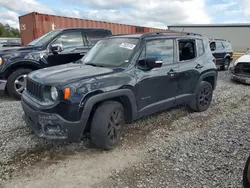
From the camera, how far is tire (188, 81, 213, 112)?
4.95 m

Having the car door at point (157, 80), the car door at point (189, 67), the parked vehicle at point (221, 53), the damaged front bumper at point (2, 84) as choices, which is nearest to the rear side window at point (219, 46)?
the parked vehicle at point (221, 53)

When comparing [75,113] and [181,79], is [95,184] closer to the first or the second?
[75,113]

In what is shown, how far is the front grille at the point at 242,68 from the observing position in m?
8.30

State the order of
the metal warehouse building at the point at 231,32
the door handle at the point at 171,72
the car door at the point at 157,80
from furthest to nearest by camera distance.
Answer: the metal warehouse building at the point at 231,32, the door handle at the point at 171,72, the car door at the point at 157,80

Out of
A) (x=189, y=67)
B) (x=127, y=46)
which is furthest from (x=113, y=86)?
(x=189, y=67)

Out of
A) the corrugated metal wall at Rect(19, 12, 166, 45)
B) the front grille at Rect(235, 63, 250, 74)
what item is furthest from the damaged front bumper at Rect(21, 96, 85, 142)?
the corrugated metal wall at Rect(19, 12, 166, 45)

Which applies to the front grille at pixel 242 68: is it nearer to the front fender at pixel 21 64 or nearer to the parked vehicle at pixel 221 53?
the parked vehicle at pixel 221 53

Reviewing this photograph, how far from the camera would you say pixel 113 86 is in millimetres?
3279

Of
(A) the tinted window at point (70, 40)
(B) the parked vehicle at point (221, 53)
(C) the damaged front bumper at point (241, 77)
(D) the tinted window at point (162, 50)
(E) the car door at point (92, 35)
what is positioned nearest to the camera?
(D) the tinted window at point (162, 50)

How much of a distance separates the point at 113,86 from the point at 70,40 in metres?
3.77

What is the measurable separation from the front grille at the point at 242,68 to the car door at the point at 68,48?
232 inches

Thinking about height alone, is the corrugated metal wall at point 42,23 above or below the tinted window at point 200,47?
above

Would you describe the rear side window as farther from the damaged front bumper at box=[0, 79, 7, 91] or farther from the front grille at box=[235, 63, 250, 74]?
the damaged front bumper at box=[0, 79, 7, 91]

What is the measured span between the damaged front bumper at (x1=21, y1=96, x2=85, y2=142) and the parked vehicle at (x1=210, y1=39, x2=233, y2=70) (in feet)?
32.9
